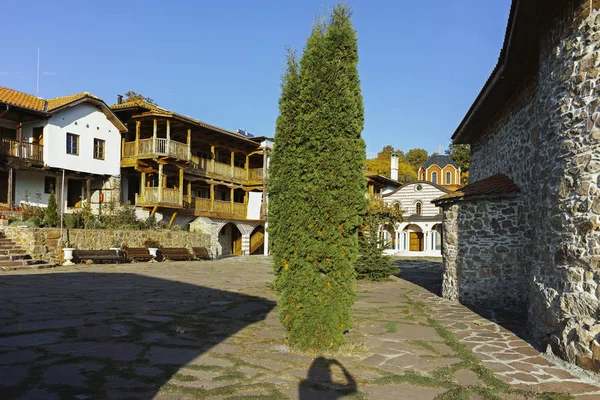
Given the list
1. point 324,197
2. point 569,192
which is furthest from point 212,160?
point 569,192

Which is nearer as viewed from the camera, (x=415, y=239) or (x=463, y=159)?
(x=415, y=239)

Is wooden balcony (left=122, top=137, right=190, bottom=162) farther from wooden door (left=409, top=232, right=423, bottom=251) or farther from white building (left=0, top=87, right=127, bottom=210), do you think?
wooden door (left=409, top=232, right=423, bottom=251)

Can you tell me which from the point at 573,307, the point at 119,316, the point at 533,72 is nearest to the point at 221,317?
the point at 119,316

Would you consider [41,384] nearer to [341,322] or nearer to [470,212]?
[341,322]

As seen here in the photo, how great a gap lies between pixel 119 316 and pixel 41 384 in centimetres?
319

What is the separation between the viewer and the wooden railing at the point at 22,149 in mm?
20500

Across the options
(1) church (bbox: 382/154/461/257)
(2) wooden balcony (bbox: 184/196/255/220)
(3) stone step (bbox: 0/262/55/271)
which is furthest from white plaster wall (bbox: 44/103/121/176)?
(1) church (bbox: 382/154/461/257)

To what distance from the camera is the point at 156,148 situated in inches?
944

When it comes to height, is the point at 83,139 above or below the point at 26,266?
above

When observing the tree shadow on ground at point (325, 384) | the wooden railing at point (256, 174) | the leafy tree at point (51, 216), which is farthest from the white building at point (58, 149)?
the tree shadow on ground at point (325, 384)

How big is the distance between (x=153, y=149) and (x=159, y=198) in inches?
103

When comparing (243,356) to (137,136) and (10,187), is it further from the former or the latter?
(137,136)

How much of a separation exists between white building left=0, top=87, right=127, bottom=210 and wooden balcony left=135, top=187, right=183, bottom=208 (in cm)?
172

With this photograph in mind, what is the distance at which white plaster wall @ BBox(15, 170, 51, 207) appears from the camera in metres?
21.7
